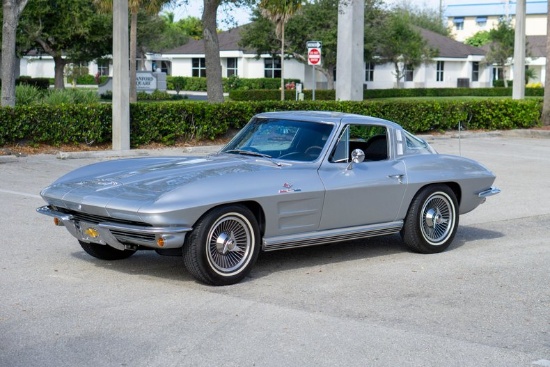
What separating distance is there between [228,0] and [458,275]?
20410mm

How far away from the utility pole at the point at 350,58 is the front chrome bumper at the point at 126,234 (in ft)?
65.3

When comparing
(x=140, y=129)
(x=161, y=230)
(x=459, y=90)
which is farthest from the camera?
(x=459, y=90)

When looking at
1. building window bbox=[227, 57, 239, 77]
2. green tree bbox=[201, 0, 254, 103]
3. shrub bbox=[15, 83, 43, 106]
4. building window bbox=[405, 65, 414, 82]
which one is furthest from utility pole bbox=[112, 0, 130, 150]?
building window bbox=[405, 65, 414, 82]

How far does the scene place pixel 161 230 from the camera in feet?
23.3

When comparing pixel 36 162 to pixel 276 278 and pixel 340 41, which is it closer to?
pixel 276 278

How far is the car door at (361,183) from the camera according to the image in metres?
8.34

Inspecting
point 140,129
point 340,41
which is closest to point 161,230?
point 140,129

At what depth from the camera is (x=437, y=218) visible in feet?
30.6

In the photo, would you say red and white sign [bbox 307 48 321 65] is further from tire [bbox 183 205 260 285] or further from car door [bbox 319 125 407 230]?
tire [bbox 183 205 260 285]

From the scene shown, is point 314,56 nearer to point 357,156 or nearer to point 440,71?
point 357,156

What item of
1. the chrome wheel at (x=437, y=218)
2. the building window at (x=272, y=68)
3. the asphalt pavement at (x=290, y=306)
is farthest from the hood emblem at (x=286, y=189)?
the building window at (x=272, y=68)

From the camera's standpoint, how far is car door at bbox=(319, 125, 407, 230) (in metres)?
8.34

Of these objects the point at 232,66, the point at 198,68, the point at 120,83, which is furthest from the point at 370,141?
the point at 198,68

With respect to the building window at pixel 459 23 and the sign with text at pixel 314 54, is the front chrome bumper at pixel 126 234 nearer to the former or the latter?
the sign with text at pixel 314 54
